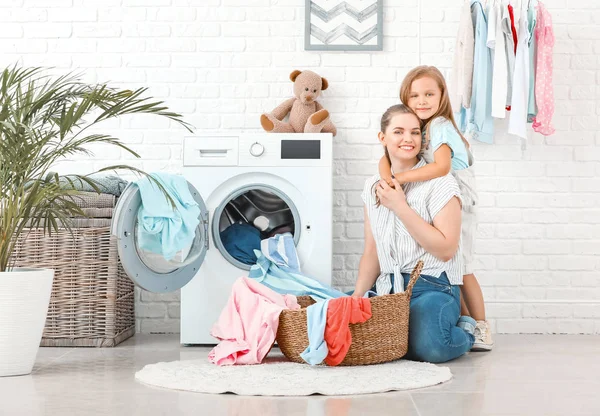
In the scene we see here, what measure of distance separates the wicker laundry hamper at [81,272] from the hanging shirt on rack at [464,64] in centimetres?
165

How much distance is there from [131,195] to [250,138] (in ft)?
2.10

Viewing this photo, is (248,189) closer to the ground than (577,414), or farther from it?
farther from it

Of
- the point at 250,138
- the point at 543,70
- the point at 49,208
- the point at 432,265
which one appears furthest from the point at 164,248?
the point at 543,70

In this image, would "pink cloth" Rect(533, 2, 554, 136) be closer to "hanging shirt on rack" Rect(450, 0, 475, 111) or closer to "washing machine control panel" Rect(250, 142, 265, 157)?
"hanging shirt on rack" Rect(450, 0, 475, 111)

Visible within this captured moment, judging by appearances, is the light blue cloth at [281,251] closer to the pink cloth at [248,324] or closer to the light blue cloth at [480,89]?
the pink cloth at [248,324]

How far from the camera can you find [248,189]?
10.6ft

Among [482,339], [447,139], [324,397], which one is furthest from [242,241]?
[324,397]

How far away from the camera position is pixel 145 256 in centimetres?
291

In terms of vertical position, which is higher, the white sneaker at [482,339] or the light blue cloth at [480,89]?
the light blue cloth at [480,89]

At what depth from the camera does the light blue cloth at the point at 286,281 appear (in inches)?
119

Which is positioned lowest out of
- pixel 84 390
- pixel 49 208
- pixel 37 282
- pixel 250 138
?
pixel 84 390

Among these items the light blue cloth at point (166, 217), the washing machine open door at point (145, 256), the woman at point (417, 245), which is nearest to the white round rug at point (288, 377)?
the woman at point (417, 245)

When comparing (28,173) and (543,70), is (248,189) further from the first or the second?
(543,70)

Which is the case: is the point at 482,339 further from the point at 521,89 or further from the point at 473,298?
the point at 521,89
